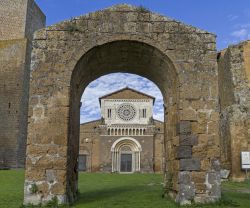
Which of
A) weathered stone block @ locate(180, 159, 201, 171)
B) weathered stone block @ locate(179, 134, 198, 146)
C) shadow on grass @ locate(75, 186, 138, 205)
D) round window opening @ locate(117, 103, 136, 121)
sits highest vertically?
round window opening @ locate(117, 103, 136, 121)

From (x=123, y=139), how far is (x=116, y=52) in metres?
30.1

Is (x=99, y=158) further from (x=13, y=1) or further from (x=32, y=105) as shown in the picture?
(x=32, y=105)

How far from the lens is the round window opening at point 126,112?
38.8 meters

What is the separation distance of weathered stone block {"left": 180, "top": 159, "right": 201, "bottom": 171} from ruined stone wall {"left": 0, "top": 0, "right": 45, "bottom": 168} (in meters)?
19.7

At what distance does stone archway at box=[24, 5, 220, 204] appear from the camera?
7.60 metres

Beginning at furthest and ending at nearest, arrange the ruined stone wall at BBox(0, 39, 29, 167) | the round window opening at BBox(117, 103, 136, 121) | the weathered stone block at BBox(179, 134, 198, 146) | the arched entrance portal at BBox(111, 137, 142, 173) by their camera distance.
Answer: the round window opening at BBox(117, 103, 136, 121) → the arched entrance portal at BBox(111, 137, 142, 173) → the ruined stone wall at BBox(0, 39, 29, 167) → the weathered stone block at BBox(179, 134, 198, 146)

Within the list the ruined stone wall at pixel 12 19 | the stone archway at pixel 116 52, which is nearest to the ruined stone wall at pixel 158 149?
the ruined stone wall at pixel 12 19

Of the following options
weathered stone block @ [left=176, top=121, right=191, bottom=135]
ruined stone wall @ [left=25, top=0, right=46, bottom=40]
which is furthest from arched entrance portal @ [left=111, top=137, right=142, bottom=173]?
weathered stone block @ [left=176, top=121, right=191, bottom=135]

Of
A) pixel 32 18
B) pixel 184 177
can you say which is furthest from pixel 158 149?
pixel 184 177

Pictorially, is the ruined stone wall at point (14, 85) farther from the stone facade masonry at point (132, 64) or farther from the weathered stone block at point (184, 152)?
the weathered stone block at point (184, 152)

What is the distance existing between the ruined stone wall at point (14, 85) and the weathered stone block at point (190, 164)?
19.7 metres

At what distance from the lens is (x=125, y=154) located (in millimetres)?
38531

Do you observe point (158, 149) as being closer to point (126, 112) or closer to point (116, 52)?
point (126, 112)

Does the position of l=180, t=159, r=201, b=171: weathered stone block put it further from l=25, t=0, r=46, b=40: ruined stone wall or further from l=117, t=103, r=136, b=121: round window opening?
l=117, t=103, r=136, b=121: round window opening
